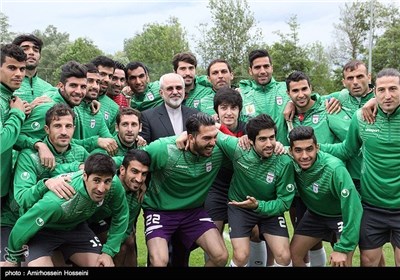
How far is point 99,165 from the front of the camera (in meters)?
4.77

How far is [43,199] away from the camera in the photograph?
4801 millimetres

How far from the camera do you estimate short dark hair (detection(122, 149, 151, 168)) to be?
5258 mm

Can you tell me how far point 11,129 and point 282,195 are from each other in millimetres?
2611

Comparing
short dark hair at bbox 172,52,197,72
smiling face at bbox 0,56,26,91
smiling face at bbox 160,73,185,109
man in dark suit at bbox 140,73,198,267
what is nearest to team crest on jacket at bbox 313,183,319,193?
man in dark suit at bbox 140,73,198,267

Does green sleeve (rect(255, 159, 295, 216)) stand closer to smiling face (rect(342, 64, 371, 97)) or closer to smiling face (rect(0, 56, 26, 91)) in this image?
smiling face (rect(342, 64, 371, 97))

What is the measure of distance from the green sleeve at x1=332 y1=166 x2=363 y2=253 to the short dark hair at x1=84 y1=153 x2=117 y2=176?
2.09 metres

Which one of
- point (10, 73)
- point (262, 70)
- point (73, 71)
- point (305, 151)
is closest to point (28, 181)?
point (10, 73)

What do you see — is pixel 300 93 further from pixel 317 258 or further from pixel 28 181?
pixel 28 181

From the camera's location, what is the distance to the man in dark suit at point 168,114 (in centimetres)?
604

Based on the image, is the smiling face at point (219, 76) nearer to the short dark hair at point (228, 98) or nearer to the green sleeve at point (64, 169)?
the short dark hair at point (228, 98)

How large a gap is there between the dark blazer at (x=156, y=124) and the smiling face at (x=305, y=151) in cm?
134

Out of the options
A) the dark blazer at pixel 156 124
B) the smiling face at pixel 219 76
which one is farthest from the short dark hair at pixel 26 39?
the smiling face at pixel 219 76

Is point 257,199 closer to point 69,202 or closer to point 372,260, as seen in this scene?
point 372,260

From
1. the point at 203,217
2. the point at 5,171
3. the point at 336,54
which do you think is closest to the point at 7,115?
the point at 5,171
